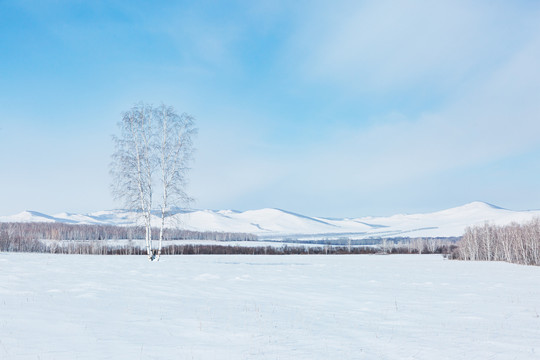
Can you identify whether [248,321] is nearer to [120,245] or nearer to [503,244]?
[503,244]

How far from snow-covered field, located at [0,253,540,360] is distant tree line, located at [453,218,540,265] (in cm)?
4500

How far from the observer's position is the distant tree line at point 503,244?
53.4 m

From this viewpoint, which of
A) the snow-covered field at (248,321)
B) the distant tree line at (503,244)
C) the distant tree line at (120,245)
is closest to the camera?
the snow-covered field at (248,321)

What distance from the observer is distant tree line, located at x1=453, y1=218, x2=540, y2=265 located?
175 feet

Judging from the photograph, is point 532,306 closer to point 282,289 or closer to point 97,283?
point 282,289

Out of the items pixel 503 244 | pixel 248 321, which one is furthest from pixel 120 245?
pixel 248 321

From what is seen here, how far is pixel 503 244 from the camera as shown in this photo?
59500 millimetres

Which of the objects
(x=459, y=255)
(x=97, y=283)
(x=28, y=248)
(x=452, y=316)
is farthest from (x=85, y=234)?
(x=452, y=316)

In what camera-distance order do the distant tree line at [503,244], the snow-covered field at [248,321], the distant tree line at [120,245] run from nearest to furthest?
the snow-covered field at [248,321] → the distant tree line at [503,244] → the distant tree line at [120,245]

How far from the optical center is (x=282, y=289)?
16.2 metres

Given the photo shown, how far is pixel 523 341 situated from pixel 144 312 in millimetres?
8955

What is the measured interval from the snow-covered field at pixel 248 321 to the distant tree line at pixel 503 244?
45.0 m

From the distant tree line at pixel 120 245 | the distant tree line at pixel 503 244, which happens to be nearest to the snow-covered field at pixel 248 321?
the distant tree line at pixel 120 245

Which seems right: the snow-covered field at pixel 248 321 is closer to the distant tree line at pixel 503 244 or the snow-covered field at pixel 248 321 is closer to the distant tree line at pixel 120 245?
the distant tree line at pixel 120 245
